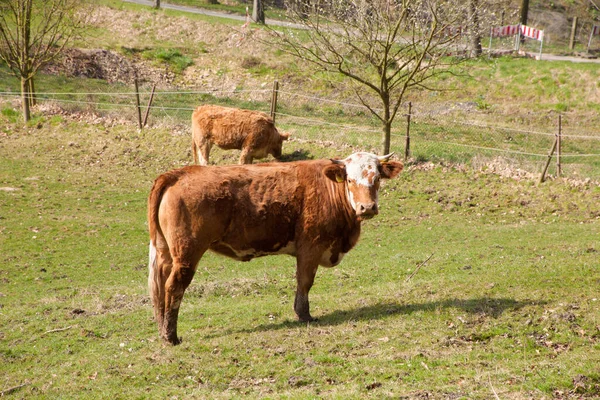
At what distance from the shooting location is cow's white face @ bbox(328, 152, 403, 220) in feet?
35.2

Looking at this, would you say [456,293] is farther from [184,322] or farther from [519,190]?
[519,190]

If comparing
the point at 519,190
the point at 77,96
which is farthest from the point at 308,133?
the point at 77,96

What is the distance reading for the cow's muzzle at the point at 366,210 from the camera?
10.7 metres

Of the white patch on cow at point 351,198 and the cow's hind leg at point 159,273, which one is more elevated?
the white patch on cow at point 351,198

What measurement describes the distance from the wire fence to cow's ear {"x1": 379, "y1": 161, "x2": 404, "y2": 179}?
39.5 feet

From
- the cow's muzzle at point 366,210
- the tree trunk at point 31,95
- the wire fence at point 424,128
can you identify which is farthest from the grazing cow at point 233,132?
the cow's muzzle at point 366,210

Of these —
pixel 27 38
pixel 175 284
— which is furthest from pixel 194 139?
pixel 175 284

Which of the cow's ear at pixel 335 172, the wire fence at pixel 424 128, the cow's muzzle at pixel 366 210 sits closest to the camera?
the cow's muzzle at pixel 366 210

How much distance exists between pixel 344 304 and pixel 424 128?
18903 millimetres

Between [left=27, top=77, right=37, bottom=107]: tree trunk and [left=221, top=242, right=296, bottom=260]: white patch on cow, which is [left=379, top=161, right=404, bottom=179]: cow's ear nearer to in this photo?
[left=221, top=242, right=296, bottom=260]: white patch on cow

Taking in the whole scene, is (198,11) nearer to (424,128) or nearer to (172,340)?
(424,128)

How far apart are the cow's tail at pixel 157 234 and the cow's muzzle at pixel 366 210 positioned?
2730 mm

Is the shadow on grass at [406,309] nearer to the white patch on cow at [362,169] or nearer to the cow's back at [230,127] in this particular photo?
the white patch on cow at [362,169]

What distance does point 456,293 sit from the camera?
11953 millimetres
